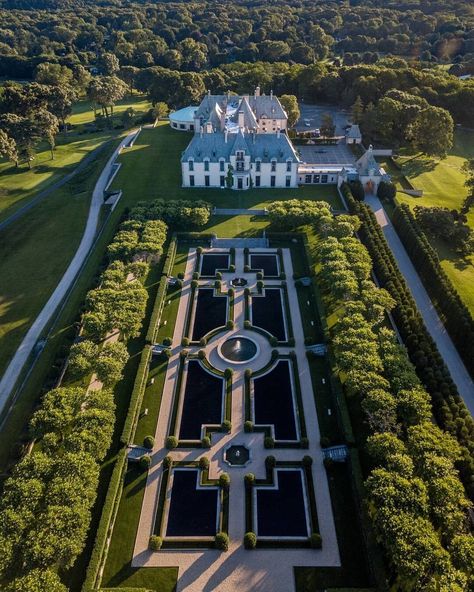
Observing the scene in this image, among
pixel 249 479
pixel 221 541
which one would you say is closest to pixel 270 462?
pixel 249 479

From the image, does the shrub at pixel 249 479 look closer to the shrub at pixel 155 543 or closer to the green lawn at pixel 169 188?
the shrub at pixel 155 543

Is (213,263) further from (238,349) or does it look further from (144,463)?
(144,463)

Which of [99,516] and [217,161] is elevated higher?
[217,161]

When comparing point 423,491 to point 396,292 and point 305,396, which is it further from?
point 396,292

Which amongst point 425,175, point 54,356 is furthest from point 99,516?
point 425,175

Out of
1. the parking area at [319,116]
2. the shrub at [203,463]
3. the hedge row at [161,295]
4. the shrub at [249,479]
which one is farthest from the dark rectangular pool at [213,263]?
the parking area at [319,116]

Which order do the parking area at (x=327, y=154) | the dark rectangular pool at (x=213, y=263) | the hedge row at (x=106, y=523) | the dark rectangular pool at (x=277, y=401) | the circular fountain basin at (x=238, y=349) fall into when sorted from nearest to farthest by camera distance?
the hedge row at (x=106, y=523) < the dark rectangular pool at (x=277, y=401) < the circular fountain basin at (x=238, y=349) < the dark rectangular pool at (x=213, y=263) < the parking area at (x=327, y=154)

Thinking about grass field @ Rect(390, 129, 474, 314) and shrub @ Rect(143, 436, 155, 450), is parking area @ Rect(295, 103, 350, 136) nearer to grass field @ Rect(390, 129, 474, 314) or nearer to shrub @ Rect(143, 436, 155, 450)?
grass field @ Rect(390, 129, 474, 314)
